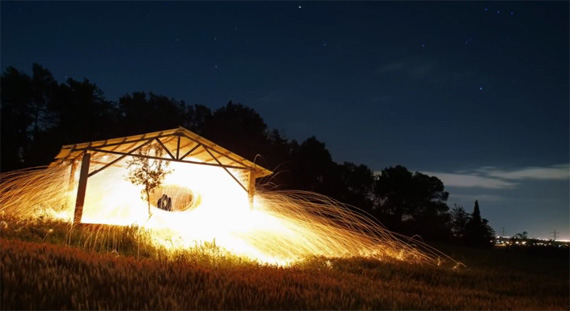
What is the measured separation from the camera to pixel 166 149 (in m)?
15.5

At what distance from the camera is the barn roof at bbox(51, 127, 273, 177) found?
1495 centimetres

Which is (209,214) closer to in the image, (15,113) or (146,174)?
(146,174)

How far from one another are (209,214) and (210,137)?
61.5 ft

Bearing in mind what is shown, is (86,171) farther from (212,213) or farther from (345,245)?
(345,245)

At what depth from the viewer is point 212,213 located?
17266mm

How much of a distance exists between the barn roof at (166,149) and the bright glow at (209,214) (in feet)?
2.15

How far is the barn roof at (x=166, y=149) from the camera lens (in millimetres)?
14953

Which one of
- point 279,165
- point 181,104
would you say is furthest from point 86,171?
point 181,104

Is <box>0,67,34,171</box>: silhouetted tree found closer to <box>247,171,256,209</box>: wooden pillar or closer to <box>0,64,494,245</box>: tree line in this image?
<box>0,64,494,245</box>: tree line

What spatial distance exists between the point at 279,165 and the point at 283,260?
911 inches

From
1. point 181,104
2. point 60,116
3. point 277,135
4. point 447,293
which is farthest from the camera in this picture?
point 181,104

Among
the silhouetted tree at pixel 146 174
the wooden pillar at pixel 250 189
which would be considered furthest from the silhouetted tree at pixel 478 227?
the silhouetted tree at pixel 146 174

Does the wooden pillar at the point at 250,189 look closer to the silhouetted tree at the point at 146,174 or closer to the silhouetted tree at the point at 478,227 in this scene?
the silhouetted tree at the point at 146,174

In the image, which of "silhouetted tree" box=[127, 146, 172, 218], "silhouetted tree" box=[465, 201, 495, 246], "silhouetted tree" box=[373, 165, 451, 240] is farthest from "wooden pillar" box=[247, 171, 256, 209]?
"silhouetted tree" box=[465, 201, 495, 246]
